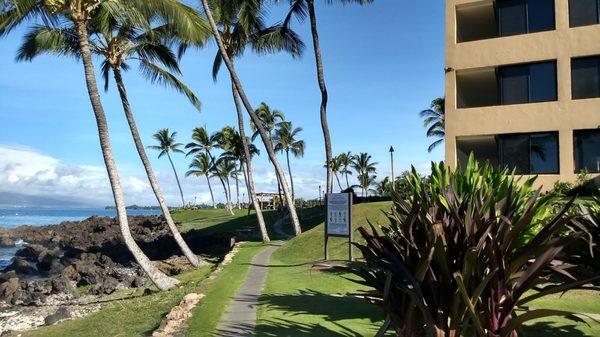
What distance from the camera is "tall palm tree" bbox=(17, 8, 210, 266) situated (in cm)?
1723

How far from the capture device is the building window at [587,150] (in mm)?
19859

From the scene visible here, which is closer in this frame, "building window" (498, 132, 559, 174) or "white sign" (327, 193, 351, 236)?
"white sign" (327, 193, 351, 236)

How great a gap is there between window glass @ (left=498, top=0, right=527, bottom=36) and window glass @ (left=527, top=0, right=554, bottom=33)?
0.23m

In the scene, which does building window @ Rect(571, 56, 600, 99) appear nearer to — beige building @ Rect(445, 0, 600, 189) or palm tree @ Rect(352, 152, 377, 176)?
beige building @ Rect(445, 0, 600, 189)

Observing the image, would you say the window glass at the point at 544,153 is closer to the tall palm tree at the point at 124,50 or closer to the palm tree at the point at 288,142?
the tall palm tree at the point at 124,50

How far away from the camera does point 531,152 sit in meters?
21.1

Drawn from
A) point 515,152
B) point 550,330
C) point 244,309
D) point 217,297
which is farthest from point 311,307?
point 515,152

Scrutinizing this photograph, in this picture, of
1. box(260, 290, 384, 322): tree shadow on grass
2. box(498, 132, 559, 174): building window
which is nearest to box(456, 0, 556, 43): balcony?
box(498, 132, 559, 174): building window

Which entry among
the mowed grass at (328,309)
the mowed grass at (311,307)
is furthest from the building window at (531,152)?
the mowed grass at (328,309)

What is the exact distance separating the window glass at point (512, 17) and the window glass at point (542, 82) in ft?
5.61

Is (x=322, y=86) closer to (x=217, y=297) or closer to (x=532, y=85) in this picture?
(x=532, y=85)

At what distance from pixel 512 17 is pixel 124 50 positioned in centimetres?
1550

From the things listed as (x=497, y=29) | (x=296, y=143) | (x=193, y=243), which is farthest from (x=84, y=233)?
(x=497, y=29)

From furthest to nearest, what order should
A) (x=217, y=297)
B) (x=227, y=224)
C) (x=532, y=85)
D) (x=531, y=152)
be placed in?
(x=227, y=224), (x=532, y=85), (x=531, y=152), (x=217, y=297)
